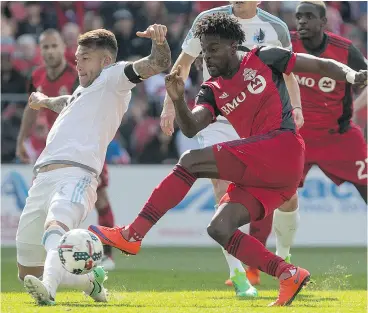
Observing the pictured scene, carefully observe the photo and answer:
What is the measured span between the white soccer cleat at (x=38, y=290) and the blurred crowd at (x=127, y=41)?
8256 millimetres

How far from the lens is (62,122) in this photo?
780cm

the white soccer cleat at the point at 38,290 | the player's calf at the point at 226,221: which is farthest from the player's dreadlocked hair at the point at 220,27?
the white soccer cleat at the point at 38,290

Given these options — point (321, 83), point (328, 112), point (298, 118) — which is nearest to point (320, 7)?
point (321, 83)

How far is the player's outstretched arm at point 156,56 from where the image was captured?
24.5ft

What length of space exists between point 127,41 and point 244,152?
10.4 meters

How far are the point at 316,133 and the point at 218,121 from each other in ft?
5.12

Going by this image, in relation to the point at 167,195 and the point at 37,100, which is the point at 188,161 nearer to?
the point at 167,195

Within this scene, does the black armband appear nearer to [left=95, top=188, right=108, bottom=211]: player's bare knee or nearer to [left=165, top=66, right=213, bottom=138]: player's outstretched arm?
[left=165, top=66, right=213, bottom=138]: player's outstretched arm

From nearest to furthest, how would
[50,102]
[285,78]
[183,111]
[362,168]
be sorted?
1. [183,111]
2. [50,102]
3. [285,78]
4. [362,168]

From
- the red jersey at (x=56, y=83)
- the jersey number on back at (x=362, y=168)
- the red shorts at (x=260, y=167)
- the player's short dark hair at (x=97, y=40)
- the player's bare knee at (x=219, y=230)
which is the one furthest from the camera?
the red jersey at (x=56, y=83)

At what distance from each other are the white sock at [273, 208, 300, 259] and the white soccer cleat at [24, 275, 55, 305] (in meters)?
3.11

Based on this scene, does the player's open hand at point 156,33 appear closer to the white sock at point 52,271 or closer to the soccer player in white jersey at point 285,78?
the soccer player in white jersey at point 285,78

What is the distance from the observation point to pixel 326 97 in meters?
10.7

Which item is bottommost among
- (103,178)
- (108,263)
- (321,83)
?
(108,263)
